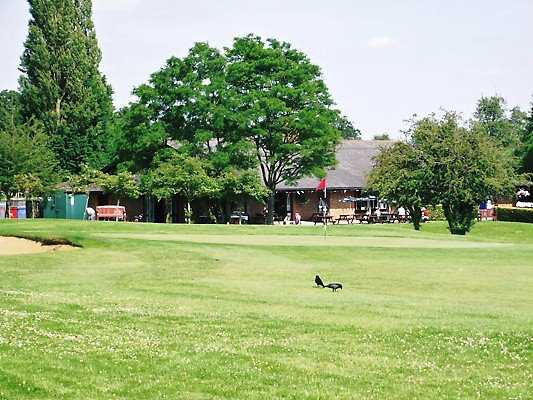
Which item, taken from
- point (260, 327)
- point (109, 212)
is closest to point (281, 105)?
point (109, 212)

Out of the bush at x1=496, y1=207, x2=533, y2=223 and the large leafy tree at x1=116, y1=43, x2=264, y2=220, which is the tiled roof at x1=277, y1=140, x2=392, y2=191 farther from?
the bush at x1=496, y1=207, x2=533, y2=223

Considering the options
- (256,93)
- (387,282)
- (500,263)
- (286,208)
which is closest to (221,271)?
(387,282)

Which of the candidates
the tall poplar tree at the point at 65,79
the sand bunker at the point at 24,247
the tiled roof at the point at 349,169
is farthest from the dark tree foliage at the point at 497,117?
the sand bunker at the point at 24,247

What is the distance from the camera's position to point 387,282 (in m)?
21.1

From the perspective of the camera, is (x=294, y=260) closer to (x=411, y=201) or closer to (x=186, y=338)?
(x=186, y=338)

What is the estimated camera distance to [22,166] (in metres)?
57.9

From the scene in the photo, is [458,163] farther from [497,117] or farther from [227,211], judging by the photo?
[497,117]

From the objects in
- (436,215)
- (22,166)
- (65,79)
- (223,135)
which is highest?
(65,79)

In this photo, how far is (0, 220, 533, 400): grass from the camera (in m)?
9.40

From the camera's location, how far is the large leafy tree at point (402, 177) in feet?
163

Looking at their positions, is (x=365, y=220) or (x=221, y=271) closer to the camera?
(x=221, y=271)

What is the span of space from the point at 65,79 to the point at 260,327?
62.9m

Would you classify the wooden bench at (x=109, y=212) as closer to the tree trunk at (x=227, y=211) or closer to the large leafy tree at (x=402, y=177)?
the tree trunk at (x=227, y=211)

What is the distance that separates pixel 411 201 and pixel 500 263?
24.0 m
